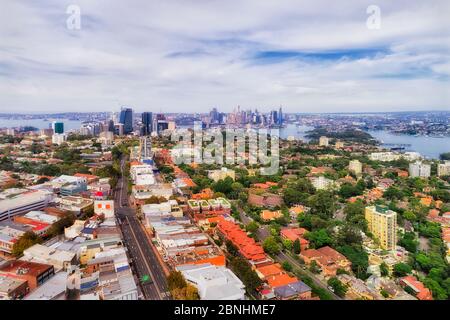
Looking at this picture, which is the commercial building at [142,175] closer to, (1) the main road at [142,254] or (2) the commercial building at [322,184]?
(1) the main road at [142,254]

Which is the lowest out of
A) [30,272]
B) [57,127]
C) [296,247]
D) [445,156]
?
[296,247]

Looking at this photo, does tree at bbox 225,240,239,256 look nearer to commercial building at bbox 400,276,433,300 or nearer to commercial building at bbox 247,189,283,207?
commercial building at bbox 400,276,433,300

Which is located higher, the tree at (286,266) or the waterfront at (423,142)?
the waterfront at (423,142)

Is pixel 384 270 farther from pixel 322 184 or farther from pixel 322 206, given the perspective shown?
pixel 322 184

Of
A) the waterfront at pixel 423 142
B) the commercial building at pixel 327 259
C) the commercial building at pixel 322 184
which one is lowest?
the commercial building at pixel 327 259

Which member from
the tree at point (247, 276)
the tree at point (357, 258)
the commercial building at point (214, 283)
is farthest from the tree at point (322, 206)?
the commercial building at point (214, 283)

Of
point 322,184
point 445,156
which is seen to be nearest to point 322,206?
point 322,184
